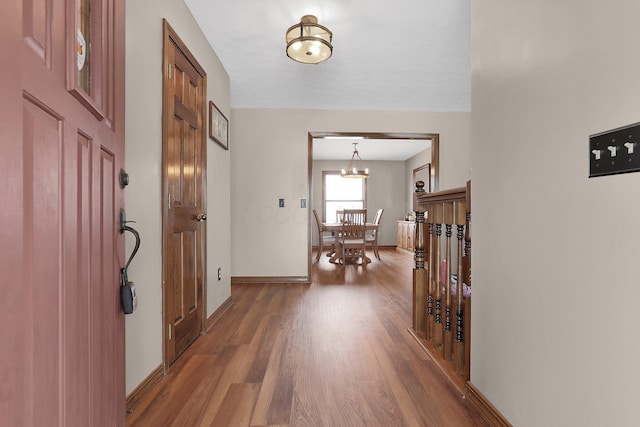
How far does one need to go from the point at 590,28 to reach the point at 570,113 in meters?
0.22

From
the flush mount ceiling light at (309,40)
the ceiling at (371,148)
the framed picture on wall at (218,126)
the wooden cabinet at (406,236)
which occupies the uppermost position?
the ceiling at (371,148)

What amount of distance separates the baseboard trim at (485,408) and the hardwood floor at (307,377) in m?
0.03

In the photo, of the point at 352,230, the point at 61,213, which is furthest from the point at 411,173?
the point at 61,213

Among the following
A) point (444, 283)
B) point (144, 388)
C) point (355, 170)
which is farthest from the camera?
point (355, 170)

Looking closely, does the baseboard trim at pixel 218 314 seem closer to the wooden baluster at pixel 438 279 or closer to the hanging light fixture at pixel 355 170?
the wooden baluster at pixel 438 279

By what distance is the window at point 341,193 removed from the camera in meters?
9.10

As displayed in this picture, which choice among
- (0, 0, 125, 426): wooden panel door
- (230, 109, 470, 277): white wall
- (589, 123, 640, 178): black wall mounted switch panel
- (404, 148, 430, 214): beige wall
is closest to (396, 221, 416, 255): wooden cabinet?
(404, 148, 430, 214): beige wall

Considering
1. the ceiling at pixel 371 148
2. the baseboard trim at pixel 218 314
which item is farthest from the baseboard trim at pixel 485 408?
the ceiling at pixel 371 148

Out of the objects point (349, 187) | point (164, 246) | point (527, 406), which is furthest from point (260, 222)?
point (349, 187)

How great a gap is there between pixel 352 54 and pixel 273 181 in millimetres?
1933

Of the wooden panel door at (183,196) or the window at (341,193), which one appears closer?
the wooden panel door at (183,196)

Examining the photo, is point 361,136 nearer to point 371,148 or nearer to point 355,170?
point 355,170

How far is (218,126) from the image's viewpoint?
118 inches

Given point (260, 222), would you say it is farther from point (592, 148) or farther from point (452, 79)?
point (592, 148)
